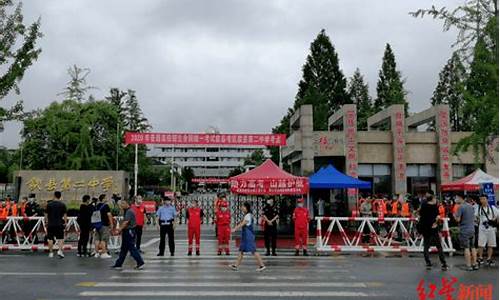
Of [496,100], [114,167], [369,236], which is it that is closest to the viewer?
[496,100]

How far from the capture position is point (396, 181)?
28.5m

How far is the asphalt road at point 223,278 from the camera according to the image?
9406 mm

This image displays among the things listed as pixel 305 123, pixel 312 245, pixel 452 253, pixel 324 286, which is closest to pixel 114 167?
pixel 305 123

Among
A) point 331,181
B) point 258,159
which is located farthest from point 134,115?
point 331,181

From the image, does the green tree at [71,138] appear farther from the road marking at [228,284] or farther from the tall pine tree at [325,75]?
the road marking at [228,284]

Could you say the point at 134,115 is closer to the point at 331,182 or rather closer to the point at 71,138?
the point at 71,138

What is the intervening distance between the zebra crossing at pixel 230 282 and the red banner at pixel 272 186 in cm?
534

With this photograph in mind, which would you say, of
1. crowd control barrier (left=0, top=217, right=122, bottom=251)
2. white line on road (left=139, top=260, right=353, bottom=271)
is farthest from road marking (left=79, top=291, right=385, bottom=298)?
crowd control barrier (left=0, top=217, right=122, bottom=251)

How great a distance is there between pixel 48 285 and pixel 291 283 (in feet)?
15.5

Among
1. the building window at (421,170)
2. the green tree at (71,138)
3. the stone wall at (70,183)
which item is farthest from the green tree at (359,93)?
the stone wall at (70,183)

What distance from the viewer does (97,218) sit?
15.1 m

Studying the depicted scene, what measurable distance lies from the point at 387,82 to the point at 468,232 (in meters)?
47.0

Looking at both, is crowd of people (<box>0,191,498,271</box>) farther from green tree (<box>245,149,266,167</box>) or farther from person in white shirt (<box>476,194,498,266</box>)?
green tree (<box>245,149,266,167</box>)

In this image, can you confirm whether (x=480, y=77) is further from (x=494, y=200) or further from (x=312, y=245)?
(x=312, y=245)
